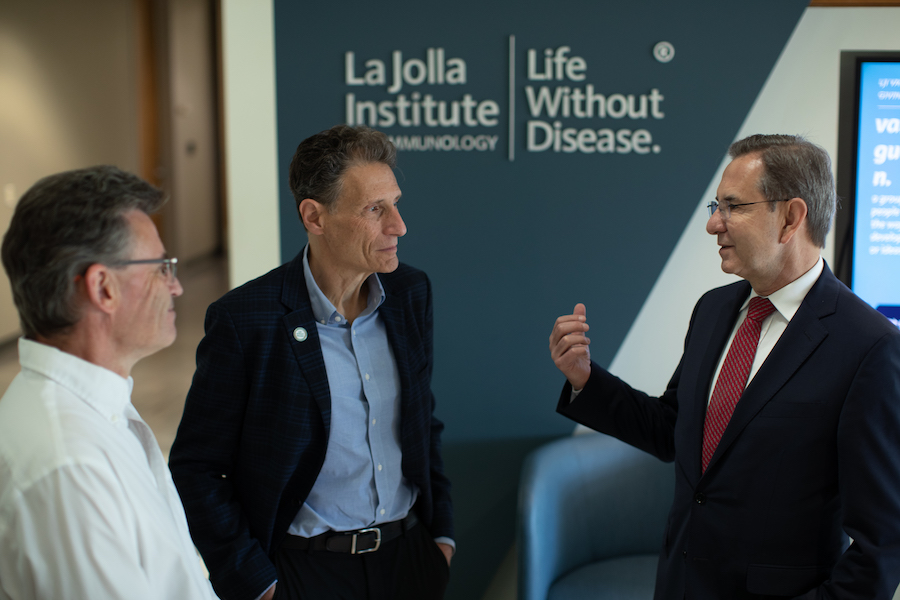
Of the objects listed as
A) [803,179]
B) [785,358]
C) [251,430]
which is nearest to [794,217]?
[803,179]

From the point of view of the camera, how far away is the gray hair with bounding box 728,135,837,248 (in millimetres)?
1639

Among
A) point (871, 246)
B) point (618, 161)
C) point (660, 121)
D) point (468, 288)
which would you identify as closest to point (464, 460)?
point (468, 288)

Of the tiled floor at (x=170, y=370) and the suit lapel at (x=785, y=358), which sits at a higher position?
the suit lapel at (x=785, y=358)

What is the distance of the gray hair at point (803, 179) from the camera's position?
1639mm

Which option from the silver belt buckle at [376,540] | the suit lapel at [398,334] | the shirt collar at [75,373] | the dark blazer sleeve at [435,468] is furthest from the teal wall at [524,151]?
the shirt collar at [75,373]

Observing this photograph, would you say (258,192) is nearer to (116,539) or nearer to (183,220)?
(116,539)

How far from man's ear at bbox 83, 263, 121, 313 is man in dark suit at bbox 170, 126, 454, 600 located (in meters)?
0.57

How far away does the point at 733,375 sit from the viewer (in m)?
1.71

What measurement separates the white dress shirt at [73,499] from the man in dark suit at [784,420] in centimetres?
109

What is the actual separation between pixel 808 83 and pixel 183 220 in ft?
30.2

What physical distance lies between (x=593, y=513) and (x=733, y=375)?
138 centimetres

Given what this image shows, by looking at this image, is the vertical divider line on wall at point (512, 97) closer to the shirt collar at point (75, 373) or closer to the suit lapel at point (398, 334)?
the suit lapel at point (398, 334)

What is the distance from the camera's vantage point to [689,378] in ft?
6.01

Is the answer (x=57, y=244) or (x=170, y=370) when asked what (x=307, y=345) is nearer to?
(x=57, y=244)
